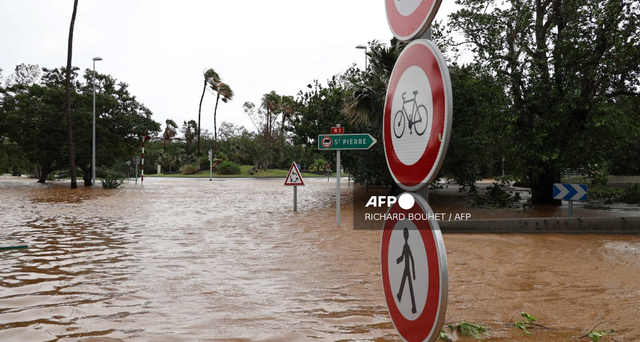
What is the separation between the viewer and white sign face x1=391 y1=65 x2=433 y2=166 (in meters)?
1.29

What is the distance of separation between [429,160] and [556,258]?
7.16 meters

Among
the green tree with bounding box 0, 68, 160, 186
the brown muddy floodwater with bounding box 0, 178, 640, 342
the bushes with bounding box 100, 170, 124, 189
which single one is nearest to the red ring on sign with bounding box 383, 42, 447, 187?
the brown muddy floodwater with bounding box 0, 178, 640, 342

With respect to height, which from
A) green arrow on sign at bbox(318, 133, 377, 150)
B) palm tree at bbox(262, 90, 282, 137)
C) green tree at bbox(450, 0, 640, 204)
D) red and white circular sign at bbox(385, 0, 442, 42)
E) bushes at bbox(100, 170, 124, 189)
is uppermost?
palm tree at bbox(262, 90, 282, 137)

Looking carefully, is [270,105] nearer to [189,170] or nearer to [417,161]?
[189,170]

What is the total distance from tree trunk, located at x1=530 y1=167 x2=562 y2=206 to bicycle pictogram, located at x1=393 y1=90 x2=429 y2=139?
17095mm

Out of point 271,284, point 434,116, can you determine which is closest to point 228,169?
point 271,284

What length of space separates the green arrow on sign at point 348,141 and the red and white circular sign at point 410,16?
769 centimetres

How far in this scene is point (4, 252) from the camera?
23.7 ft

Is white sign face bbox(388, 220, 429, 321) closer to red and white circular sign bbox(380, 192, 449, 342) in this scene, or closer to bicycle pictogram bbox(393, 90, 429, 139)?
red and white circular sign bbox(380, 192, 449, 342)

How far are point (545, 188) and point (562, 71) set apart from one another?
4962mm

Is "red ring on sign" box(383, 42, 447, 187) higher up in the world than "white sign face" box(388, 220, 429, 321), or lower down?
higher up

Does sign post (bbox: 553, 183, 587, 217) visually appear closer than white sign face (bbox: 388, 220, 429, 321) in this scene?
No

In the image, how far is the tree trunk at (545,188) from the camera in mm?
16547

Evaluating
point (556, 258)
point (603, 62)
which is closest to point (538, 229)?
point (556, 258)
